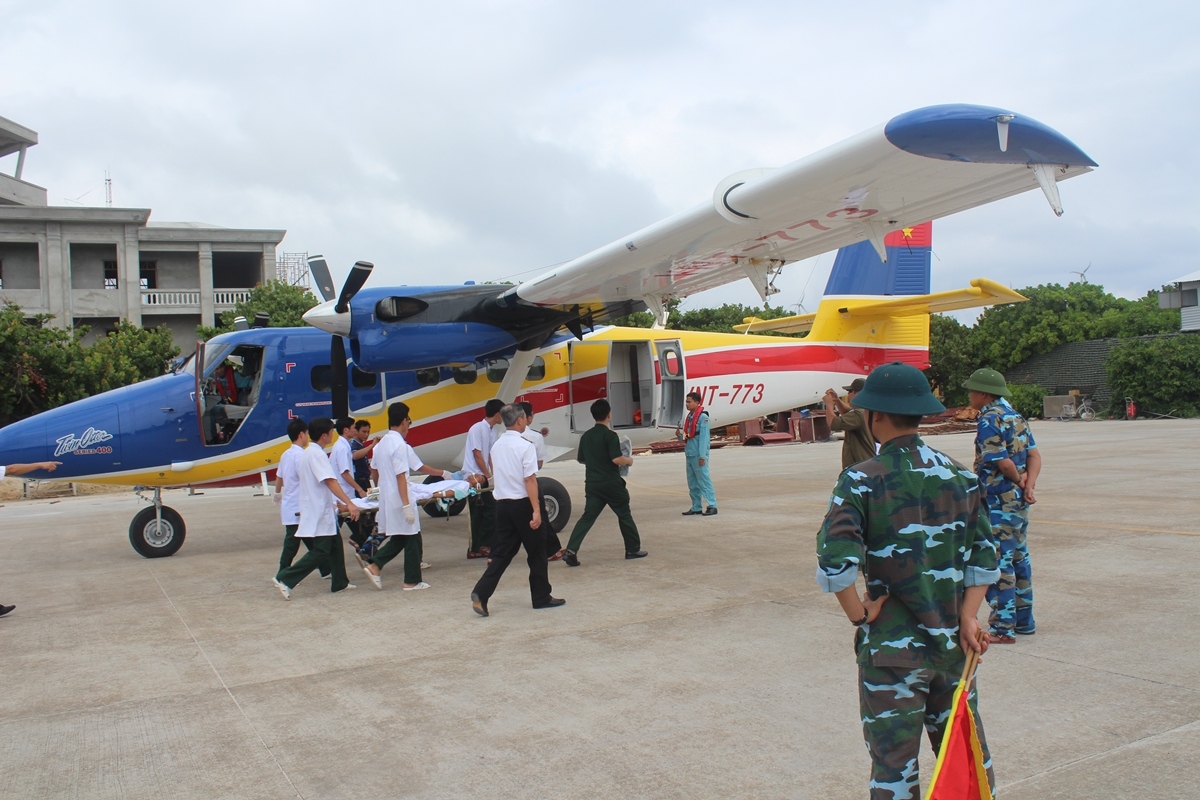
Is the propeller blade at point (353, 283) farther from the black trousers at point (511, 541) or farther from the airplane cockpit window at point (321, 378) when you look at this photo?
the black trousers at point (511, 541)

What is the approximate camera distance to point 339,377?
10508mm

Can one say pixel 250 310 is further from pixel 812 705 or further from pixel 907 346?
pixel 812 705

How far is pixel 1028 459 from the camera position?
557cm

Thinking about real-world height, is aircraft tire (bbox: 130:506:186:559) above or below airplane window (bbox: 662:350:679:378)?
below

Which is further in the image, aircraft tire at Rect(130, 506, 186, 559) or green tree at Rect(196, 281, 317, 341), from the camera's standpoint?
green tree at Rect(196, 281, 317, 341)

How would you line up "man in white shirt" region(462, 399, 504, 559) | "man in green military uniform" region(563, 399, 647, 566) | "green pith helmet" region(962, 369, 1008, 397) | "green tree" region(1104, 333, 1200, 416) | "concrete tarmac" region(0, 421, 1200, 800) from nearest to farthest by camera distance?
"concrete tarmac" region(0, 421, 1200, 800), "green pith helmet" region(962, 369, 1008, 397), "man in green military uniform" region(563, 399, 647, 566), "man in white shirt" region(462, 399, 504, 559), "green tree" region(1104, 333, 1200, 416)

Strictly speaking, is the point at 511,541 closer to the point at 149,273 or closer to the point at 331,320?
the point at 331,320

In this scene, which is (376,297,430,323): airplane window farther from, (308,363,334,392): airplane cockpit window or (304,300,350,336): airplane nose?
(308,363,334,392): airplane cockpit window

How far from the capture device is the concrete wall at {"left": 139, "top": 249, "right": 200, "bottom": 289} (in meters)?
35.8

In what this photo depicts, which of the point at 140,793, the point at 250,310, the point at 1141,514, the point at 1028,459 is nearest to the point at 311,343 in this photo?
the point at 140,793

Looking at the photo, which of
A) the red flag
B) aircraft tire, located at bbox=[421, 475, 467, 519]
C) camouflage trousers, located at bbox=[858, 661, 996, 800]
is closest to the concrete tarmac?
camouflage trousers, located at bbox=[858, 661, 996, 800]

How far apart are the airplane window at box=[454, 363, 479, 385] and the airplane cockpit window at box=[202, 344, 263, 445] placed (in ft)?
8.00

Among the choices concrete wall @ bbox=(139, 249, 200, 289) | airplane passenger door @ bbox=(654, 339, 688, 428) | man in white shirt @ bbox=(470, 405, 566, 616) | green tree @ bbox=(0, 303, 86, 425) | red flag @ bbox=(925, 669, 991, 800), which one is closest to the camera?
red flag @ bbox=(925, 669, 991, 800)

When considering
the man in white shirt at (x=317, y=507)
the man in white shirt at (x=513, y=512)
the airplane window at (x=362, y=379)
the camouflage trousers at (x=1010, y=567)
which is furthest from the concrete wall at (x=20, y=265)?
the camouflage trousers at (x=1010, y=567)
